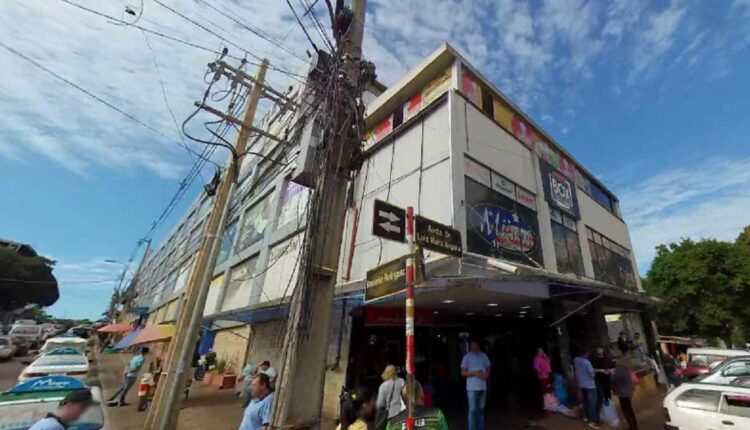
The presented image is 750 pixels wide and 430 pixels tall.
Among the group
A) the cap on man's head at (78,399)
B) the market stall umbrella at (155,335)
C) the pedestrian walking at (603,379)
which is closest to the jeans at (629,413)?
the pedestrian walking at (603,379)

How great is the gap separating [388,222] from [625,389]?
7201mm

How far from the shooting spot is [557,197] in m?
13.7

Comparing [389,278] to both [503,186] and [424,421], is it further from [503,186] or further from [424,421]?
[503,186]

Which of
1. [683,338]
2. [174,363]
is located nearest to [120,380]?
[174,363]

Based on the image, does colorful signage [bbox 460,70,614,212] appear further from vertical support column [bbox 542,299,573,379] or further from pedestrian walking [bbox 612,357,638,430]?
pedestrian walking [bbox 612,357,638,430]

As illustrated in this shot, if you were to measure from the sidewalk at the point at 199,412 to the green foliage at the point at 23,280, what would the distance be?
45006mm

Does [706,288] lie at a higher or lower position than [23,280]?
higher

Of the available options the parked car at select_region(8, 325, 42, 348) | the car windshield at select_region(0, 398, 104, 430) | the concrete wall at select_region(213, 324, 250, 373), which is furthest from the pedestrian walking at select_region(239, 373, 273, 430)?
the parked car at select_region(8, 325, 42, 348)

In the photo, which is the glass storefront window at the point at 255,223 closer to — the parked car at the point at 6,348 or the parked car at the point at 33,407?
the parked car at the point at 33,407

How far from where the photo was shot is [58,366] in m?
11.3

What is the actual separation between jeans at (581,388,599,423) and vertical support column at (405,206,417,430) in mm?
6769

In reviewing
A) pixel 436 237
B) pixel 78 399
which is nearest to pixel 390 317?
pixel 436 237

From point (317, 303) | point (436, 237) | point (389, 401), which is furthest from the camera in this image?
point (389, 401)

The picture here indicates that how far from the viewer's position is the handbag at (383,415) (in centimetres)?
571
